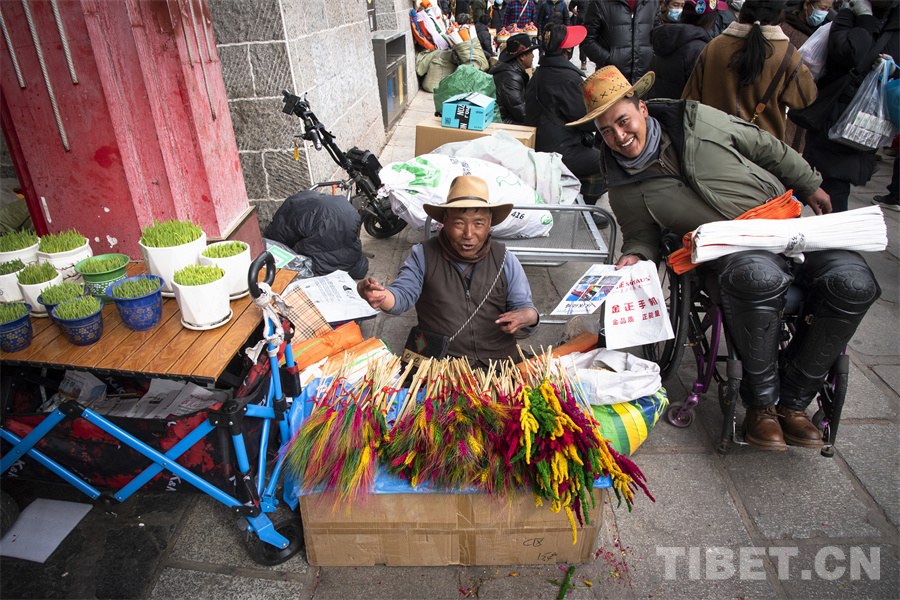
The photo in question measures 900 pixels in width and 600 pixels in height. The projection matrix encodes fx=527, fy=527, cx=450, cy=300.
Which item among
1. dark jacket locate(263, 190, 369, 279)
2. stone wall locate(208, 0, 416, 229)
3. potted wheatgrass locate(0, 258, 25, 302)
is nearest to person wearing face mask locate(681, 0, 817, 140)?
dark jacket locate(263, 190, 369, 279)

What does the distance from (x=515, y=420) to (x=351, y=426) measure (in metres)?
0.55

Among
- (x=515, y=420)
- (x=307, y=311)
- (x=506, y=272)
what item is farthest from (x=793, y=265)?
(x=307, y=311)

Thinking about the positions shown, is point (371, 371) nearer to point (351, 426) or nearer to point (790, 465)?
point (351, 426)

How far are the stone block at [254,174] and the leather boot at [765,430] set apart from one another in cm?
385

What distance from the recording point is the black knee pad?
219cm

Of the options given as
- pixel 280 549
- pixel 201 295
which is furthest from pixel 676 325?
pixel 201 295

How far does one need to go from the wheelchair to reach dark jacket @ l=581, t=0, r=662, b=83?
4.17m

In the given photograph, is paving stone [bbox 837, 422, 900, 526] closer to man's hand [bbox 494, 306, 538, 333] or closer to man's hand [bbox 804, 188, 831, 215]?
man's hand [bbox 804, 188, 831, 215]

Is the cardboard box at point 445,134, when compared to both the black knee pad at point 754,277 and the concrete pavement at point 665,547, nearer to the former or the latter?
the black knee pad at point 754,277

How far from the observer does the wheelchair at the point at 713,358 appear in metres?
2.37

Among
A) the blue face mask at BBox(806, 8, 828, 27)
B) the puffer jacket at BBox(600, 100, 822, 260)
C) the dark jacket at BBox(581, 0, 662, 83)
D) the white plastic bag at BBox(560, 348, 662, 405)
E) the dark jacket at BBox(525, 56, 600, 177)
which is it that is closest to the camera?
the white plastic bag at BBox(560, 348, 662, 405)

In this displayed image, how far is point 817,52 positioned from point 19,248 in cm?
486

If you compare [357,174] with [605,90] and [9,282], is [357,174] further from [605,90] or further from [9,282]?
[9,282]

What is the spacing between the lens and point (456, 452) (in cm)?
171
